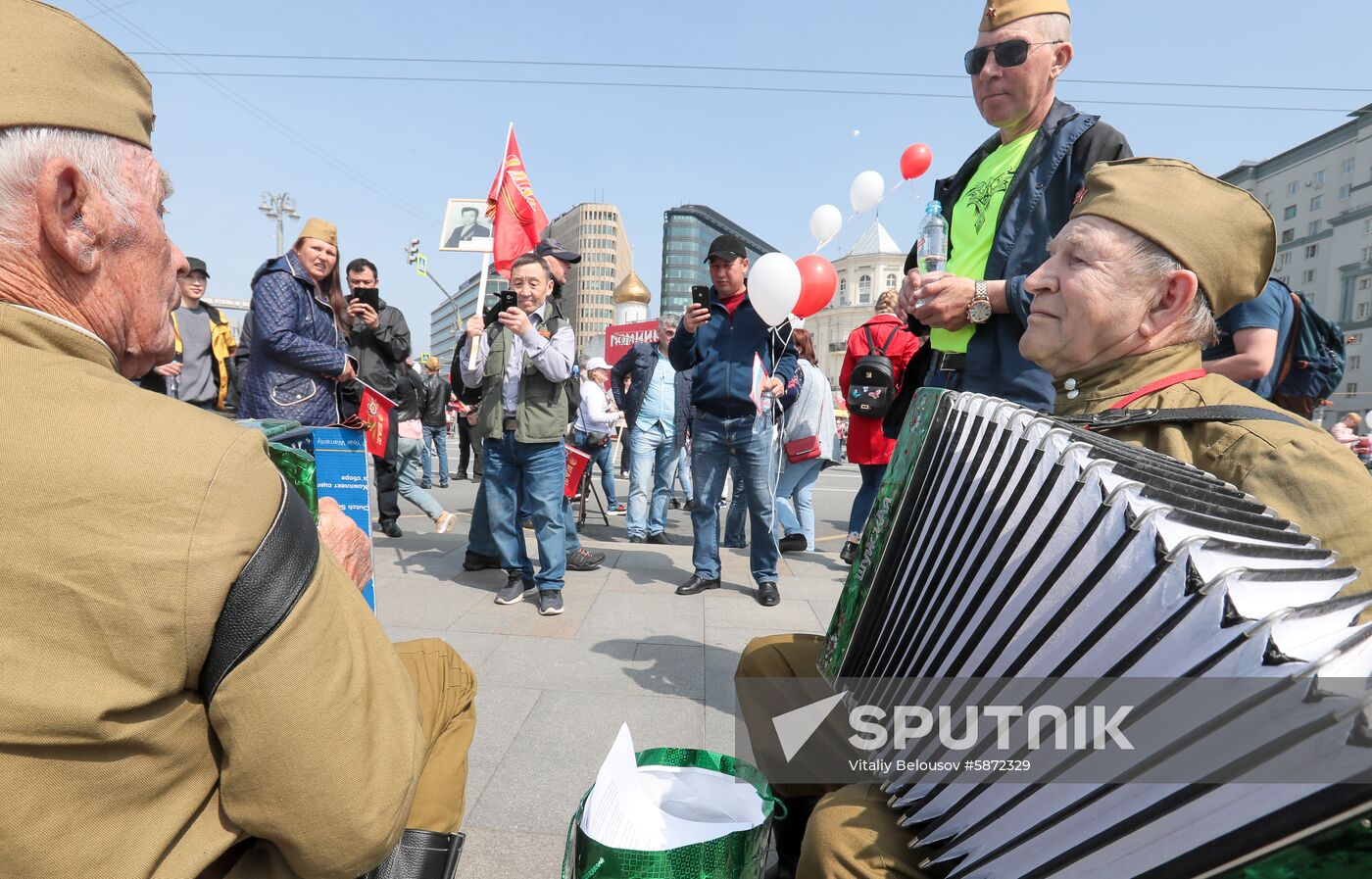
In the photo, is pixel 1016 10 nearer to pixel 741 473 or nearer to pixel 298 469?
pixel 298 469

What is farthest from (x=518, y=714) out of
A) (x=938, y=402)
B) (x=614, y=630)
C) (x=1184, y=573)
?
(x=1184, y=573)

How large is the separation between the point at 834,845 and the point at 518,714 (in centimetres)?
206

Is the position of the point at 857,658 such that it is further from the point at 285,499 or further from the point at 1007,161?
the point at 1007,161

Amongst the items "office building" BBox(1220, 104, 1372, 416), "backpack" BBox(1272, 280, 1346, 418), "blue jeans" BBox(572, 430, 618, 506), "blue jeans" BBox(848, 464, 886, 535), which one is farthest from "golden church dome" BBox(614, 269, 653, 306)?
"office building" BBox(1220, 104, 1372, 416)

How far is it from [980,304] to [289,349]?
3480 mm

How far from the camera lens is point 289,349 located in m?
3.88

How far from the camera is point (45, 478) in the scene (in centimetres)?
75

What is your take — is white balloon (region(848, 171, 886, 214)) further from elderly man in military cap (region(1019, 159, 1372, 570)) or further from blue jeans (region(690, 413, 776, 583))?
elderly man in military cap (region(1019, 159, 1372, 570))

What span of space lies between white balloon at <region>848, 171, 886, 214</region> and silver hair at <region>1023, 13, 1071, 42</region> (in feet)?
17.0

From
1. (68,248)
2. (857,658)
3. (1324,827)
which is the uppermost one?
(68,248)

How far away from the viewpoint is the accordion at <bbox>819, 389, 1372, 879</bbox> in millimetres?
659

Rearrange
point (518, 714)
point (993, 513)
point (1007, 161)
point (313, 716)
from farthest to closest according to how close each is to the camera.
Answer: point (518, 714) → point (1007, 161) → point (993, 513) → point (313, 716)

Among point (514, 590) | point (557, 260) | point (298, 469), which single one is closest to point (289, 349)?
point (557, 260)

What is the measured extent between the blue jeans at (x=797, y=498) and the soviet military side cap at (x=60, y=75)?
18.0 ft
